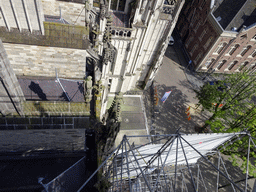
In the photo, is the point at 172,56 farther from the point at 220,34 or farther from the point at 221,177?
the point at 221,177

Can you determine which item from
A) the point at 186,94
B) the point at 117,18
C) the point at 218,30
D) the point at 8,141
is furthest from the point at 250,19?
the point at 8,141

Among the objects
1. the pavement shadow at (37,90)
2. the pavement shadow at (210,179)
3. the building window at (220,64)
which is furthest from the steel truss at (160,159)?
the building window at (220,64)

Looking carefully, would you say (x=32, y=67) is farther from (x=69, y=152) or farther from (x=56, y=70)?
(x=69, y=152)

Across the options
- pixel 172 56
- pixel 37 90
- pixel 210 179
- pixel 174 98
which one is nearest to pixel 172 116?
pixel 174 98

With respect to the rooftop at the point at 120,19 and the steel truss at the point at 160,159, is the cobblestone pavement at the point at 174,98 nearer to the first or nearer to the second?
the steel truss at the point at 160,159

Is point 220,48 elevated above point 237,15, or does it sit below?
below

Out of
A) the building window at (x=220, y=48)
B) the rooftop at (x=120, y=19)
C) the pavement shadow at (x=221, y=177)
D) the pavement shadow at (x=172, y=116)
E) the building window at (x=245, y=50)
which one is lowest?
the pavement shadow at (x=221, y=177)
